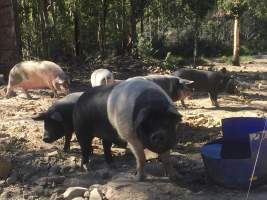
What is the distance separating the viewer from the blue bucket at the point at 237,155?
189 inches

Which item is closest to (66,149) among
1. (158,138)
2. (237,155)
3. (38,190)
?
(38,190)

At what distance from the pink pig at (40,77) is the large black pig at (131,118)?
13.0 feet

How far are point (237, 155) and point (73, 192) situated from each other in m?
1.64

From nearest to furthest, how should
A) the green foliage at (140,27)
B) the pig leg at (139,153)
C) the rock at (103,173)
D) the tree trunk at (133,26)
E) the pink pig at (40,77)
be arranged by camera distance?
the pig leg at (139,153) < the rock at (103,173) < the pink pig at (40,77) < the tree trunk at (133,26) < the green foliage at (140,27)

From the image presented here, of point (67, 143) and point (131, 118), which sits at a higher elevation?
point (131, 118)

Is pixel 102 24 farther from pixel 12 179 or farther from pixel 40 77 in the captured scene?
pixel 12 179

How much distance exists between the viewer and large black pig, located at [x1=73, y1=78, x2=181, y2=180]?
15.4ft

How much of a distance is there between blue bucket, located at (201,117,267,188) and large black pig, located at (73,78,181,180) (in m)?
0.46

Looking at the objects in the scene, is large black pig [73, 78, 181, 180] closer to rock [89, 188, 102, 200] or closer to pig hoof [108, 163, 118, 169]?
pig hoof [108, 163, 118, 169]

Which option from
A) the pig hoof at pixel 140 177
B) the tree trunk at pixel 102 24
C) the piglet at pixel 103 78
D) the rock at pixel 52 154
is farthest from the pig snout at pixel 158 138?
the tree trunk at pixel 102 24

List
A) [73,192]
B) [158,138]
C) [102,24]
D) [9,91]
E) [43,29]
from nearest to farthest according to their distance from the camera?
[158,138] < [73,192] < [9,91] < [43,29] < [102,24]

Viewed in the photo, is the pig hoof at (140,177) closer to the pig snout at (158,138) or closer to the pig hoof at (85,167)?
the pig snout at (158,138)

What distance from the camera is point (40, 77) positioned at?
9883mm

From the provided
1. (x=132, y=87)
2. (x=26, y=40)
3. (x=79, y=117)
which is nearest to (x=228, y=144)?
(x=132, y=87)
